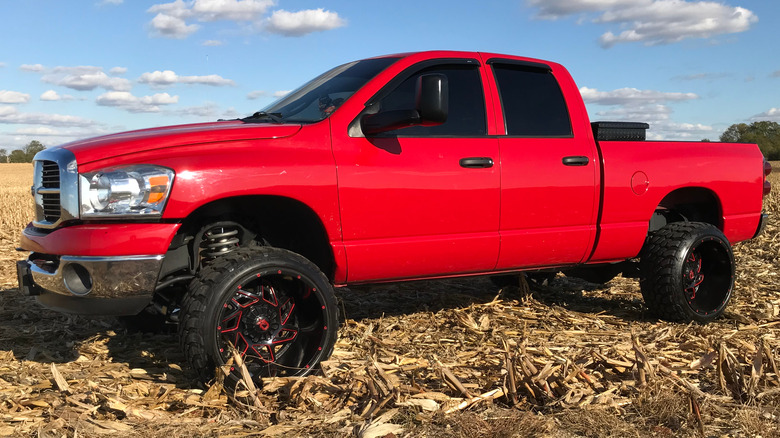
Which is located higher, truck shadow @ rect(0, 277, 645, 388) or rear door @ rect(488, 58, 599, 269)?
rear door @ rect(488, 58, 599, 269)

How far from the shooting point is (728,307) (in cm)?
611

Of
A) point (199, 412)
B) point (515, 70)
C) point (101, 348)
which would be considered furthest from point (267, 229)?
point (515, 70)

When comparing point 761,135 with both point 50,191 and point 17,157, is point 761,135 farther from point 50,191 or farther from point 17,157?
point 17,157

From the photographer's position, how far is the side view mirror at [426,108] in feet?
12.9

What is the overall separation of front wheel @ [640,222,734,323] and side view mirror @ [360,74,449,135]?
2431 millimetres

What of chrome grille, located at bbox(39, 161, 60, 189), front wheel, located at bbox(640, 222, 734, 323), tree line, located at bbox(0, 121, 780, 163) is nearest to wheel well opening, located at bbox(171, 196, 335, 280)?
chrome grille, located at bbox(39, 161, 60, 189)

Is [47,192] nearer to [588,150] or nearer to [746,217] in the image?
[588,150]

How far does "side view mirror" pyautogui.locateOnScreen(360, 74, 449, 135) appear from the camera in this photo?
154 inches

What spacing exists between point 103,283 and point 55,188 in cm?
66

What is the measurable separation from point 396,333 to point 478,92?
1.84m

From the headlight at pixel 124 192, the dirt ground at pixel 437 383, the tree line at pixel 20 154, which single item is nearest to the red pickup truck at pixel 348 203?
the headlight at pixel 124 192

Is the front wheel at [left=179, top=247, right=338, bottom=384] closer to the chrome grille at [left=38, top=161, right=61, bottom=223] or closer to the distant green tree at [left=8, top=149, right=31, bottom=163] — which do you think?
the chrome grille at [left=38, top=161, right=61, bottom=223]

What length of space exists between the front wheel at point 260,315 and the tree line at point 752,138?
49198mm

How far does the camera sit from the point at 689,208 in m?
5.96
